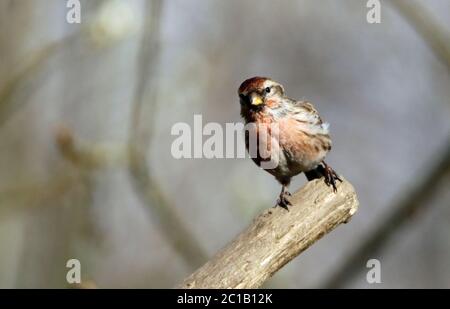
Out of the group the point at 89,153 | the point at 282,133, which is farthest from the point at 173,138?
the point at 282,133

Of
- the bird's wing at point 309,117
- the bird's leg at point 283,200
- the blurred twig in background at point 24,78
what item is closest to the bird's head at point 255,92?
the bird's wing at point 309,117

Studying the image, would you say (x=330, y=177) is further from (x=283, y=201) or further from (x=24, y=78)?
(x=24, y=78)

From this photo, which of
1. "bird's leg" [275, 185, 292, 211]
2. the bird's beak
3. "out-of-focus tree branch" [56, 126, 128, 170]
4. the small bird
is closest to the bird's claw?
"bird's leg" [275, 185, 292, 211]

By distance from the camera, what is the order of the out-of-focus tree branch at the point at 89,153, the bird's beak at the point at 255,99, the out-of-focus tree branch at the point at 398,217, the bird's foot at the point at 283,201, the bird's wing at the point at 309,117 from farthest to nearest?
the out-of-focus tree branch at the point at 89,153
the out-of-focus tree branch at the point at 398,217
the bird's wing at the point at 309,117
the bird's beak at the point at 255,99
the bird's foot at the point at 283,201

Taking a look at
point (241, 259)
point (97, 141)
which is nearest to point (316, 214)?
point (241, 259)

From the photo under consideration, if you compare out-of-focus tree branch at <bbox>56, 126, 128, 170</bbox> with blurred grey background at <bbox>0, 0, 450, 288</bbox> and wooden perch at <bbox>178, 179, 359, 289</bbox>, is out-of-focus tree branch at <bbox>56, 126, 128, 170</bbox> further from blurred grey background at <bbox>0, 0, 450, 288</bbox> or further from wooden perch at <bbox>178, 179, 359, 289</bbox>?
wooden perch at <bbox>178, 179, 359, 289</bbox>

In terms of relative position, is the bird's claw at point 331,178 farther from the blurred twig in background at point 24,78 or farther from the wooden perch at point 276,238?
the blurred twig in background at point 24,78

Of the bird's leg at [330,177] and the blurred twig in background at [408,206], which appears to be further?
the blurred twig in background at [408,206]

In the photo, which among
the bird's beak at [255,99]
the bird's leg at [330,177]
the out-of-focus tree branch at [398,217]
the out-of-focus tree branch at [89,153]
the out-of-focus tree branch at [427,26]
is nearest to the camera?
the bird's leg at [330,177]
